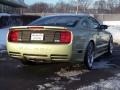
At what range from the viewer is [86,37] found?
357 inches

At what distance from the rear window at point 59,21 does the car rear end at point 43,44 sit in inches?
27.8

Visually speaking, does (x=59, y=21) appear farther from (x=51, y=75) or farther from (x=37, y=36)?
(x=51, y=75)

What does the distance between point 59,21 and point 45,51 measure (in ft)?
4.96

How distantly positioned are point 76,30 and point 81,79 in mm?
1253

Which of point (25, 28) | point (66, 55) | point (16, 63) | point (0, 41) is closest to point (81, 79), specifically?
point (66, 55)

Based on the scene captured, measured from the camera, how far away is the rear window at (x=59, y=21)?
920 centimetres

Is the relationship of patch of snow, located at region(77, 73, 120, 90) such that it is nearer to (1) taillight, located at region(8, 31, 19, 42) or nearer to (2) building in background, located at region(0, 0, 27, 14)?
(1) taillight, located at region(8, 31, 19, 42)


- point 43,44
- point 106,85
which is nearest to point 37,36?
point 43,44

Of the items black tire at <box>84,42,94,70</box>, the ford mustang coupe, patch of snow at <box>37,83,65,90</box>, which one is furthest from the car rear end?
patch of snow at <box>37,83,65,90</box>

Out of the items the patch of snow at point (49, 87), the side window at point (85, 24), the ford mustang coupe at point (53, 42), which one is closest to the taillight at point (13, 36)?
the ford mustang coupe at point (53, 42)

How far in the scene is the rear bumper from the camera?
8.27m

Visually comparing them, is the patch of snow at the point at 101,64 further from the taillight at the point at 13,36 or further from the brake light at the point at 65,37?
the taillight at the point at 13,36

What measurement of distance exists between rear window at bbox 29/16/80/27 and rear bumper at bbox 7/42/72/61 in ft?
3.06

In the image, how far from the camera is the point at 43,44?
834cm
